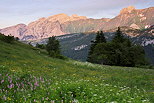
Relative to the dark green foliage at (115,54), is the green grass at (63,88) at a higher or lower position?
higher

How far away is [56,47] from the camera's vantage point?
90125 mm

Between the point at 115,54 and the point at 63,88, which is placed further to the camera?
the point at 115,54

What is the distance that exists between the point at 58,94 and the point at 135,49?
264 ft

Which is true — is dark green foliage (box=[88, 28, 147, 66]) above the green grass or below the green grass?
below

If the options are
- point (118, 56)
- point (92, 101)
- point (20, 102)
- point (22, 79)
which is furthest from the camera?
point (118, 56)

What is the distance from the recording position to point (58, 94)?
7383mm

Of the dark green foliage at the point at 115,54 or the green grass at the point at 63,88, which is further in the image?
Result: the dark green foliage at the point at 115,54

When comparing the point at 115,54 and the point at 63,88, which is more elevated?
the point at 63,88

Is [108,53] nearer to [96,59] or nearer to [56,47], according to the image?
[96,59]

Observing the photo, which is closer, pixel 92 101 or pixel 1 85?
pixel 92 101

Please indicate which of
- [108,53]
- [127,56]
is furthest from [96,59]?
[127,56]

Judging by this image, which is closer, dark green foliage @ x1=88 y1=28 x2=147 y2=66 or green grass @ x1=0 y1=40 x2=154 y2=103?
green grass @ x1=0 y1=40 x2=154 y2=103

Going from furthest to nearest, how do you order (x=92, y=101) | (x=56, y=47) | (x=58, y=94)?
1. (x=56, y=47)
2. (x=58, y=94)
3. (x=92, y=101)

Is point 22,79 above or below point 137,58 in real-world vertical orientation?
above
